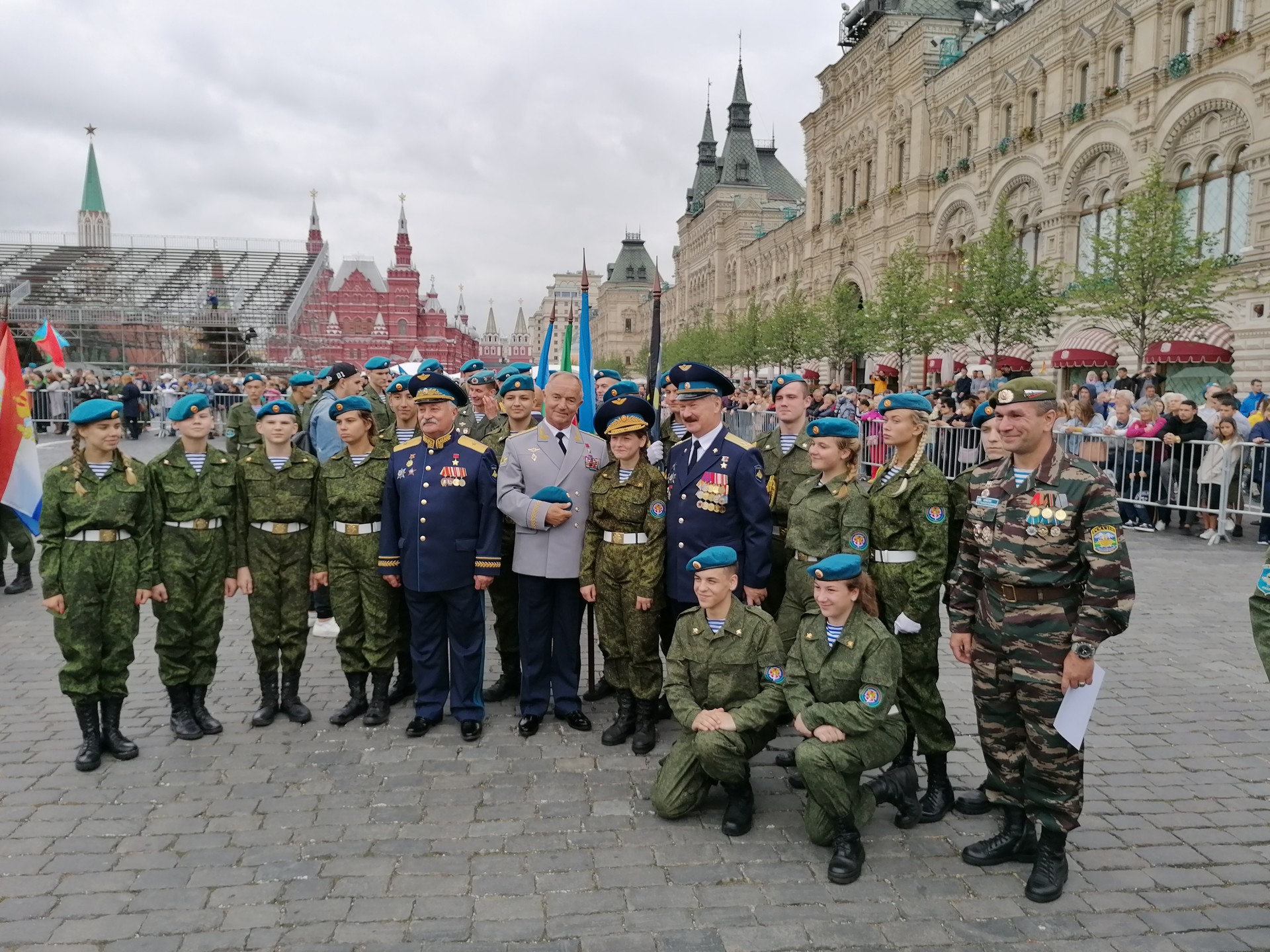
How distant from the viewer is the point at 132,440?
25.1 m

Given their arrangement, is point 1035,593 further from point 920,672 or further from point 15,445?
point 15,445

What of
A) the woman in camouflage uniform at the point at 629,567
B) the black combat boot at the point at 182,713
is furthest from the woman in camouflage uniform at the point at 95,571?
the woman in camouflage uniform at the point at 629,567

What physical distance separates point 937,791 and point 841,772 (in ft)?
2.63

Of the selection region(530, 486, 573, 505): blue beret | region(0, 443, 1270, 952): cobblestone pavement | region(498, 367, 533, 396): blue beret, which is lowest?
region(0, 443, 1270, 952): cobblestone pavement

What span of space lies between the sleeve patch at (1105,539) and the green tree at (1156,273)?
17.9 metres

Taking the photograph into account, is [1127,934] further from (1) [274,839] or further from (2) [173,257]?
(2) [173,257]

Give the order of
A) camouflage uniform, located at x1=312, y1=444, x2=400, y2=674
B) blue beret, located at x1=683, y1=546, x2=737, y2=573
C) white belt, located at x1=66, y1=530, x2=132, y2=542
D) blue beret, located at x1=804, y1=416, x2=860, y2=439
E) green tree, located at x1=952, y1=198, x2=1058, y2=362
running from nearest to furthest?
blue beret, located at x1=683, y1=546, x2=737, y2=573 < blue beret, located at x1=804, y1=416, x2=860, y2=439 < white belt, located at x1=66, y1=530, x2=132, y2=542 < camouflage uniform, located at x1=312, y1=444, x2=400, y2=674 < green tree, located at x1=952, y1=198, x2=1058, y2=362

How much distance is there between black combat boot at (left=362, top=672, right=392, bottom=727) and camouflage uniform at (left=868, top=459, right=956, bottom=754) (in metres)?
3.11

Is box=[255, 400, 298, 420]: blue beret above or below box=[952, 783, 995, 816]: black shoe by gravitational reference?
above

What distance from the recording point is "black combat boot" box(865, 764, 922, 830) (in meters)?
4.27

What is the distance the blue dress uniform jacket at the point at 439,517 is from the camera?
5383 mm

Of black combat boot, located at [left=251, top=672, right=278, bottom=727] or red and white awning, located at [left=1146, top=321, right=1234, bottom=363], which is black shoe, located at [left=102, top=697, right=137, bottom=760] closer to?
black combat boot, located at [left=251, top=672, right=278, bottom=727]

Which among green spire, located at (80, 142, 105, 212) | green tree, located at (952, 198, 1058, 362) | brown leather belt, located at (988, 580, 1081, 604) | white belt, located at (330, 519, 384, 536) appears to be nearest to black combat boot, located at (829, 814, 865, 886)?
brown leather belt, located at (988, 580, 1081, 604)

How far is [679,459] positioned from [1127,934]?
3.14 metres
